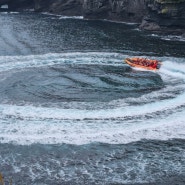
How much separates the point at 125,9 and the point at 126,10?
0.38 m

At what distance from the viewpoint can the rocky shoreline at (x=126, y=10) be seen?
79000 mm

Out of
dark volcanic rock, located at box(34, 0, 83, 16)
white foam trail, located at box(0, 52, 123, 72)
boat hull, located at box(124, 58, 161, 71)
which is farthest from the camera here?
dark volcanic rock, located at box(34, 0, 83, 16)

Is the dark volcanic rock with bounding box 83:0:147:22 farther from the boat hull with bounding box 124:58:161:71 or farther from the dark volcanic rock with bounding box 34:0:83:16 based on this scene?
the boat hull with bounding box 124:58:161:71

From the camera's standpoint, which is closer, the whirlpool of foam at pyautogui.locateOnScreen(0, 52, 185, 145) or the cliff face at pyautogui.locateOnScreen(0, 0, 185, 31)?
the whirlpool of foam at pyautogui.locateOnScreen(0, 52, 185, 145)

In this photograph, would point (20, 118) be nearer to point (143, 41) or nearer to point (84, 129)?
point (84, 129)

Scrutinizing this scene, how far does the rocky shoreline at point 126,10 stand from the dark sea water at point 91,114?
7329 mm

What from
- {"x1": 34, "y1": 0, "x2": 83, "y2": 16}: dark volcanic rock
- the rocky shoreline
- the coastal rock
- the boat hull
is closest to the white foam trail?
the boat hull

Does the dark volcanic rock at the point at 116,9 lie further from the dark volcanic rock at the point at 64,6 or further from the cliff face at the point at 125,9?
the dark volcanic rock at the point at 64,6

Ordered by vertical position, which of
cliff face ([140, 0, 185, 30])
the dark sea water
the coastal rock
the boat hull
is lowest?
the dark sea water

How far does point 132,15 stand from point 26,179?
69.7 meters

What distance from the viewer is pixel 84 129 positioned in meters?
38.0

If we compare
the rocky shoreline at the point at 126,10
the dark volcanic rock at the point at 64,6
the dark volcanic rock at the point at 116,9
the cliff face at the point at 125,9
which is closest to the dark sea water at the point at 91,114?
the rocky shoreline at the point at 126,10

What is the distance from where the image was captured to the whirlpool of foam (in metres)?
37.3

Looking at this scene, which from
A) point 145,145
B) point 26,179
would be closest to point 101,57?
point 145,145
